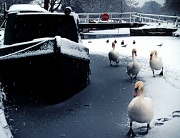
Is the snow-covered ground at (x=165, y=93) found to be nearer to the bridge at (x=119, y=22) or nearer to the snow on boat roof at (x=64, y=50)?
the snow on boat roof at (x=64, y=50)

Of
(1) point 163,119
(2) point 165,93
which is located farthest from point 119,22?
(1) point 163,119

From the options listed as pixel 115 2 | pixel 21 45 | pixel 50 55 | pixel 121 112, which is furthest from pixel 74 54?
pixel 115 2

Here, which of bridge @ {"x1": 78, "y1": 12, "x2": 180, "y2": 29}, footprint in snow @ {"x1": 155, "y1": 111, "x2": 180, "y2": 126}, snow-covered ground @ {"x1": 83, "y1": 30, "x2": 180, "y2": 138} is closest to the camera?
snow-covered ground @ {"x1": 83, "y1": 30, "x2": 180, "y2": 138}

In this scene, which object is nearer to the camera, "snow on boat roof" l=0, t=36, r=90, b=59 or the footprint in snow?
the footprint in snow

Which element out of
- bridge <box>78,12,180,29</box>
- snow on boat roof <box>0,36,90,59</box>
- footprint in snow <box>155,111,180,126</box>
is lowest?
footprint in snow <box>155,111,180,126</box>

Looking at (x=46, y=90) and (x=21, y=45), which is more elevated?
(x=21, y=45)

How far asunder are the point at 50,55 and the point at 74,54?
741 millimetres

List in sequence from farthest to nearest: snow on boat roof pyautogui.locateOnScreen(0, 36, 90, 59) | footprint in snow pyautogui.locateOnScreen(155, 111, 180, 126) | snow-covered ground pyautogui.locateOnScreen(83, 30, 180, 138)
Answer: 1. snow on boat roof pyautogui.locateOnScreen(0, 36, 90, 59)
2. footprint in snow pyautogui.locateOnScreen(155, 111, 180, 126)
3. snow-covered ground pyautogui.locateOnScreen(83, 30, 180, 138)

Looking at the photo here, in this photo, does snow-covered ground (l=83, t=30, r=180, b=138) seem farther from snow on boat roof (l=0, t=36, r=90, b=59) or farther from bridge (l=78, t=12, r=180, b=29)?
bridge (l=78, t=12, r=180, b=29)

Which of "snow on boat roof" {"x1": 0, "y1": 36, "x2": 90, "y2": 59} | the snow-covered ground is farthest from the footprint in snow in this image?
"snow on boat roof" {"x1": 0, "y1": 36, "x2": 90, "y2": 59}

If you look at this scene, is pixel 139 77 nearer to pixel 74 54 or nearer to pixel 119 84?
pixel 119 84

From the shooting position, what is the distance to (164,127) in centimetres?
521

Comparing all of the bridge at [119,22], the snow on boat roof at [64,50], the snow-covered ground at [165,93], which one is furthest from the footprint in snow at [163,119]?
the bridge at [119,22]

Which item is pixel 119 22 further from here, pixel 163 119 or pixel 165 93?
pixel 163 119
